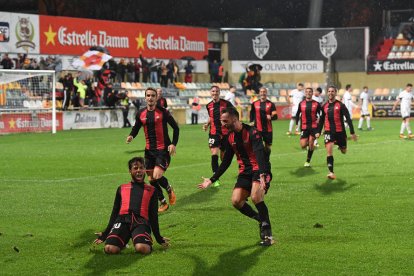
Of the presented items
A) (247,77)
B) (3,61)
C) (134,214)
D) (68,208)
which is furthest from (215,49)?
(134,214)

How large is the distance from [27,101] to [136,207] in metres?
28.6

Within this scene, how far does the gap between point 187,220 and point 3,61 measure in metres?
29.4

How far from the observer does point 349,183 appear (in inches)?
765

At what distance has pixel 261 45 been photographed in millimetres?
61281

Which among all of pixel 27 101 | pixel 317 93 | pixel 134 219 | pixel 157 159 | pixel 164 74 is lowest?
pixel 134 219

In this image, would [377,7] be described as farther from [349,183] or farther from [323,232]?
[323,232]

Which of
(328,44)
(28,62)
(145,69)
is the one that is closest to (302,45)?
(328,44)

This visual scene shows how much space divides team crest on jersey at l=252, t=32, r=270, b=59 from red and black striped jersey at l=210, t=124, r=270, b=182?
4913cm

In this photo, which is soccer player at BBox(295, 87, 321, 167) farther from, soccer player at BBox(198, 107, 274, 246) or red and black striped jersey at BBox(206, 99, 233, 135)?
soccer player at BBox(198, 107, 274, 246)

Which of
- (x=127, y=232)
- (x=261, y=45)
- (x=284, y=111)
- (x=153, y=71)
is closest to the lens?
(x=127, y=232)

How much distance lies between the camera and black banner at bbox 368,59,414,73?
192 ft

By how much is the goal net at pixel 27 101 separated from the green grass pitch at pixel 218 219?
11.6 meters

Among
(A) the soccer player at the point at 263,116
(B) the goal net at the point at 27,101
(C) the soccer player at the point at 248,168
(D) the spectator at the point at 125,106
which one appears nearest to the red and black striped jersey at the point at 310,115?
(A) the soccer player at the point at 263,116

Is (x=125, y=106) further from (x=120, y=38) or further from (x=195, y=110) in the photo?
(x=120, y=38)
